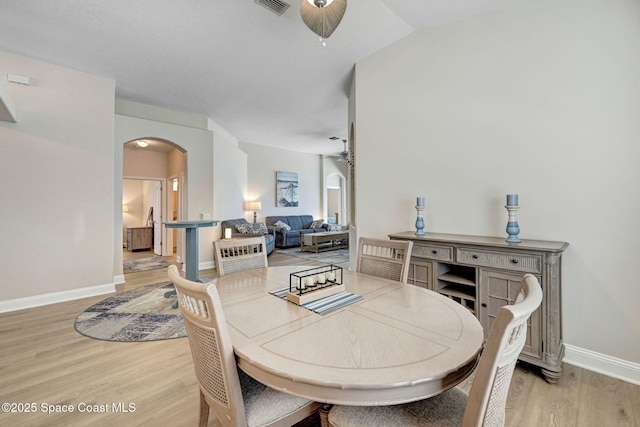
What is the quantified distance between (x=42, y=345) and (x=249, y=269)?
206 cm

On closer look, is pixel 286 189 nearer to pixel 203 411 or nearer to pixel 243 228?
pixel 243 228

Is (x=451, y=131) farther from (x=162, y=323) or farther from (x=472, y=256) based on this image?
(x=162, y=323)

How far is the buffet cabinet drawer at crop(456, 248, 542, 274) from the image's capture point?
191 cm

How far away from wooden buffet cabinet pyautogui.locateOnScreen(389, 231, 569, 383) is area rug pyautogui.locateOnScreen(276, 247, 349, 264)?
3.31 meters

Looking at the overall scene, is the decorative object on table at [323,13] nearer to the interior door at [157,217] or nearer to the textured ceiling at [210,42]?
the textured ceiling at [210,42]

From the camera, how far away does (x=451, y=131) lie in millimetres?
2688

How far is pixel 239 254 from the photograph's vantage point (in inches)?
80.8

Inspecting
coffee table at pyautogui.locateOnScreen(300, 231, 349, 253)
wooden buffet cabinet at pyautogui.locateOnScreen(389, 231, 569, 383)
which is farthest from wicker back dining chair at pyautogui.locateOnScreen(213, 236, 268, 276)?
coffee table at pyautogui.locateOnScreen(300, 231, 349, 253)

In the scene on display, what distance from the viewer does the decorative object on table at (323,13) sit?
1769mm

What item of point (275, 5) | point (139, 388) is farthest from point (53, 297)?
point (275, 5)

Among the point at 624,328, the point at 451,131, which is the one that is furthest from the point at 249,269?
the point at 624,328

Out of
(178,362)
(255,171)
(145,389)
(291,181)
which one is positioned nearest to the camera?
(145,389)

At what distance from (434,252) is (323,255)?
4.27m

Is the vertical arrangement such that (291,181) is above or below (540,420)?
above
